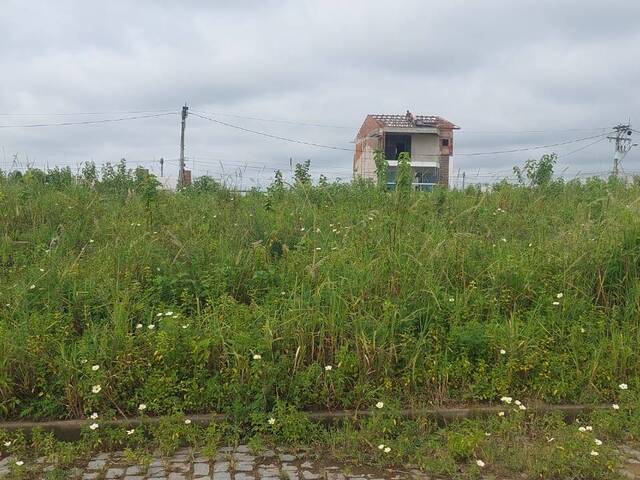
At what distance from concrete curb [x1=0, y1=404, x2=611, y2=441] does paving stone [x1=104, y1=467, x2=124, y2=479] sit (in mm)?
383

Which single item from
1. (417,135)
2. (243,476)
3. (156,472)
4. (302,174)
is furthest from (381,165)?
(417,135)

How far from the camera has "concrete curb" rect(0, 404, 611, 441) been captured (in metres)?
3.60

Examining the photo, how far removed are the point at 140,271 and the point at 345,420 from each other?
8.77 feet

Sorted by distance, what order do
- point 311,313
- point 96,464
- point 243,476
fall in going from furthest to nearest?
point 311,313 < point 96,464 < point 243,476

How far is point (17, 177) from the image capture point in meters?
8.86

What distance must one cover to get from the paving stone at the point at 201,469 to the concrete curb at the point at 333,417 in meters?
0.40

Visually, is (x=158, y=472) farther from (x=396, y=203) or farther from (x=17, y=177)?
(x=17, y=177)

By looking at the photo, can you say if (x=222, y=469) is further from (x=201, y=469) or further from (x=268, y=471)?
(x=268, y=471)

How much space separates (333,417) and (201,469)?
0.97 meters

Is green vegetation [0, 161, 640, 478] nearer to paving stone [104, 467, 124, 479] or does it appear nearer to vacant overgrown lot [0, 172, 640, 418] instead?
vacant overgrown lot [0, 172, 640, 418]

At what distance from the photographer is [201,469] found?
3.26 m

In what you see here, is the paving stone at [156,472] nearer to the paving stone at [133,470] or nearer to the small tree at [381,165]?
Result: the paving stone at [133,470]

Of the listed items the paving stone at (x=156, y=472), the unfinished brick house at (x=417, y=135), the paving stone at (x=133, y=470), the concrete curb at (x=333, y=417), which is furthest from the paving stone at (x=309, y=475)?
the unfinished brick house at (x=417, y=135)

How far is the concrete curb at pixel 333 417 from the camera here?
3.60 m
